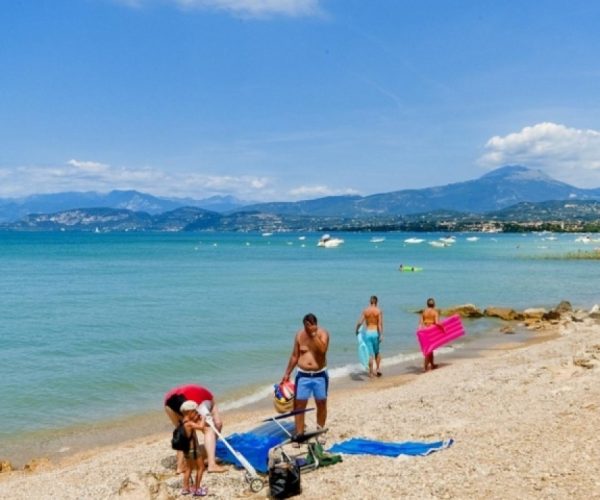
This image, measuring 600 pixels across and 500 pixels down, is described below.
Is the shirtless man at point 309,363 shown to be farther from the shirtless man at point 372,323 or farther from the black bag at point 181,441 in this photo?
the shirtless man at point 372,323

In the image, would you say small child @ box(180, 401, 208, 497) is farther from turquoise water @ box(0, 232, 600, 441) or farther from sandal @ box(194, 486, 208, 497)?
turquoise water @ box(0, 232, 600, 441)

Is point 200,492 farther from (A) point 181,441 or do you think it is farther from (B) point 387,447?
(B) point 387,447

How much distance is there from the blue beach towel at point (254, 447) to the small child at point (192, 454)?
864 mm

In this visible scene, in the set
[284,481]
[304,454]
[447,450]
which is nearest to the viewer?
[284,481]

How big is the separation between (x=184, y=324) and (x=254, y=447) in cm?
1891

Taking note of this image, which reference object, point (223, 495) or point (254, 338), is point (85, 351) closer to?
point (254, 338)

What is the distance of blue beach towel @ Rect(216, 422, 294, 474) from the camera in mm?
8328

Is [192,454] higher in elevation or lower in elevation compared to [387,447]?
higher

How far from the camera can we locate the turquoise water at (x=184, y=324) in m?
15.8

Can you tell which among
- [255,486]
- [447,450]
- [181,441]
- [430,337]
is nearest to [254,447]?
[255,486]

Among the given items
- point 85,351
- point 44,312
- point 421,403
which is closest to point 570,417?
point 421,403

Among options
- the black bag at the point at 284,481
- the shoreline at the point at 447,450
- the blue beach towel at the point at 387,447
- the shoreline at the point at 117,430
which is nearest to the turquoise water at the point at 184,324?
the shoreline at the point at 117,430

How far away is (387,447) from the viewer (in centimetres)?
862

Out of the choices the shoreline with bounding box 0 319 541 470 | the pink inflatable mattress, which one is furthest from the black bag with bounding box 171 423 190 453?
the pink inflatable mattress
